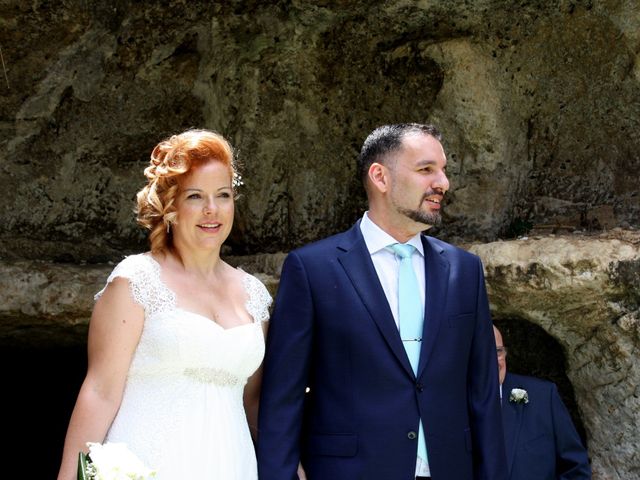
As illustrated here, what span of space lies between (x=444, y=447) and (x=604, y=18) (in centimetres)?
253

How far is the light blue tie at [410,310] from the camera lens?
3.52 metres

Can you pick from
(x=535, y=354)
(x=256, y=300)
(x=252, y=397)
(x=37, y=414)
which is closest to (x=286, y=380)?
(x=252, y=397)

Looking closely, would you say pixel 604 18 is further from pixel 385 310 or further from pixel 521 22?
pixel 385 310

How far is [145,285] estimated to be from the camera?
329 centimetres

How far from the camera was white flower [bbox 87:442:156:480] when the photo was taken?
2.58 metres

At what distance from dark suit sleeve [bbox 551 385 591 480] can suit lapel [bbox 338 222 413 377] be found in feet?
4.69

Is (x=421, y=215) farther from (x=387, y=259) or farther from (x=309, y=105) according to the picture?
(x=309, y=105)

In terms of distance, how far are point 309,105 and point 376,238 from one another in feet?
6.22

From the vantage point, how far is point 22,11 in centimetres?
500

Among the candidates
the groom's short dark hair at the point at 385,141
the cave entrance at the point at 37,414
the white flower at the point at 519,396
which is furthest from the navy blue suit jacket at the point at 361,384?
the cave entrance at the point at 37,414

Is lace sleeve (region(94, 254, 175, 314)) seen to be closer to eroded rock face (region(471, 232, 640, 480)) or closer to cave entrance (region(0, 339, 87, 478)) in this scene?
eroded rock face (region(471, 232, 640, 480))

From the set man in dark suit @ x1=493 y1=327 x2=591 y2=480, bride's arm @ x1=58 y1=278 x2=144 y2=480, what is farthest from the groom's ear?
man in dark suit @ x1=493 y1=327 x2=591 y2=480

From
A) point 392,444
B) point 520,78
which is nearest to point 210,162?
point 392,444

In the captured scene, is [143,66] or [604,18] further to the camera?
[143,66]
